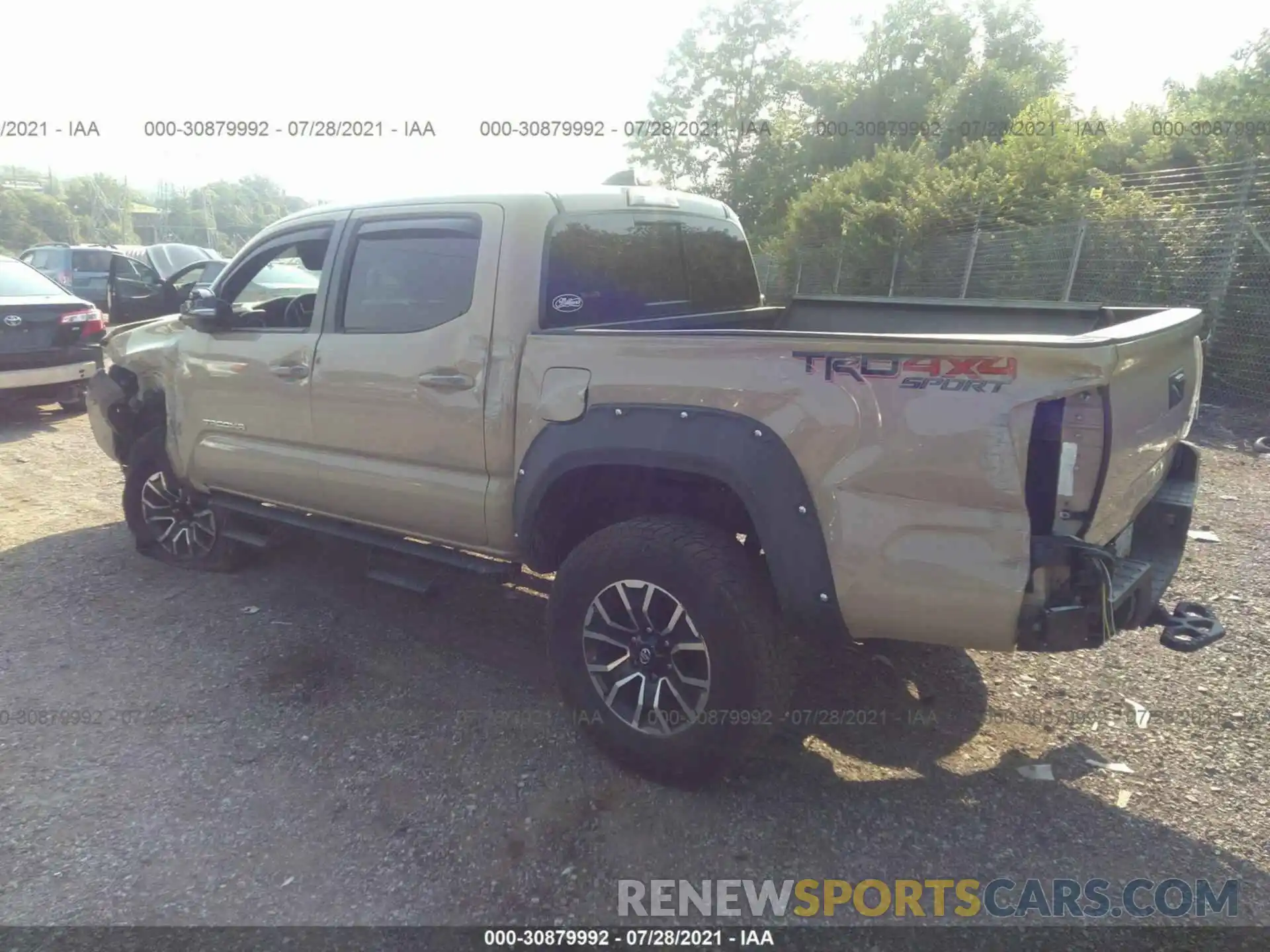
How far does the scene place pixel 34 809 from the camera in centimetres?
272

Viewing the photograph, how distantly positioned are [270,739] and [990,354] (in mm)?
2831

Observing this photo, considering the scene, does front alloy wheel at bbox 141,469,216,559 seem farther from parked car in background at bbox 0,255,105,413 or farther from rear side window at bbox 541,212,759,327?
parked car in background at bbox 0,255,105,413

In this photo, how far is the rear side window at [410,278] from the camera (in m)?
3.28

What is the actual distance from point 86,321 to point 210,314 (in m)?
5.42

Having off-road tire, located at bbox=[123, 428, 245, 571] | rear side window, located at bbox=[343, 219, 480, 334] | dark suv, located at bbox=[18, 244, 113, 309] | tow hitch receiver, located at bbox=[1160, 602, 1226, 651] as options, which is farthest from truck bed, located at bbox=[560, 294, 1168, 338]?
dark suv, located at bbox=[18, 244, 113, 309]

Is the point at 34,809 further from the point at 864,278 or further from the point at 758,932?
the point at 864,278

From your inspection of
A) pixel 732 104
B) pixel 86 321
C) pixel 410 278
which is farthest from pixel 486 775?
pixel 732 104

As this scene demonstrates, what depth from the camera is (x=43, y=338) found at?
7848 millimetres

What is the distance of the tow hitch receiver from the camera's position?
2477 millimetres

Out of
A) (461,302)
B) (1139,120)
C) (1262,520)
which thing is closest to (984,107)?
(1139,120)

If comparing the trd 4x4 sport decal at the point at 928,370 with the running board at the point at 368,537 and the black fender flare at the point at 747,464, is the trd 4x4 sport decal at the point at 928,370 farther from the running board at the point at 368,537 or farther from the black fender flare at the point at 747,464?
the running board at the point at 368,537

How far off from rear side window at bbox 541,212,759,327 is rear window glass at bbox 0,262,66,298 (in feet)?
24.1

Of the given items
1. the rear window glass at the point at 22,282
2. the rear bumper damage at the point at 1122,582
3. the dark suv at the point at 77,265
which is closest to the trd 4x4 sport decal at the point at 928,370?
the rear bumper damage at the point at 1122,582

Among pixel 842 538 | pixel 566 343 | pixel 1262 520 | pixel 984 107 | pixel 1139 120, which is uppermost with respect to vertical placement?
pixel 984 107
